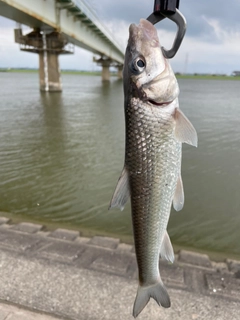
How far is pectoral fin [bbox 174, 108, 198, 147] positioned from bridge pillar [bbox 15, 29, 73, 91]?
96.9 ft

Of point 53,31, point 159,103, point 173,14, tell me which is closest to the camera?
point 173,14

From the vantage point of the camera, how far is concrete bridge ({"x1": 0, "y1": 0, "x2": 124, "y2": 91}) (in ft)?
62.8

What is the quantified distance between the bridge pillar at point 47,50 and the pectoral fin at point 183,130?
96.9 ft

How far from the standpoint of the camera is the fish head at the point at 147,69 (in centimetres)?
162

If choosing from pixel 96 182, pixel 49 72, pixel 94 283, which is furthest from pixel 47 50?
pixel 94 283

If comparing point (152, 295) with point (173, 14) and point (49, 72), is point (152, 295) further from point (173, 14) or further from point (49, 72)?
point (49, 72)

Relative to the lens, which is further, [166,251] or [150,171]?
[166,251]

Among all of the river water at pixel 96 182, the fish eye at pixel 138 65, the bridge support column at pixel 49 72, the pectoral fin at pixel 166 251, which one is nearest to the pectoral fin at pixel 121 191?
the pectoral fin at pixel 166 251

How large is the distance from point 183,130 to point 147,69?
0.43 meters

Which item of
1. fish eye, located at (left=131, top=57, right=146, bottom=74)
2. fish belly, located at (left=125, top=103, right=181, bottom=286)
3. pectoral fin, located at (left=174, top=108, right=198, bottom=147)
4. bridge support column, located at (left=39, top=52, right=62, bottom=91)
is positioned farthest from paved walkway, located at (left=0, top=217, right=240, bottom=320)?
bridge support column, located at (left=39, top=52, right=62, bottom=91)

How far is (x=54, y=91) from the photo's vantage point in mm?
32406

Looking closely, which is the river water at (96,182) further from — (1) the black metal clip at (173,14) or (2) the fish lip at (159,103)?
(1) the black metal clip at (173,14)

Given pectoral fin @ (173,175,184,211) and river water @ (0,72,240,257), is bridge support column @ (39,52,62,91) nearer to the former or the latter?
river water @ (0,72,240,257)

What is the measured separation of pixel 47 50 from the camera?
30.6 metres
